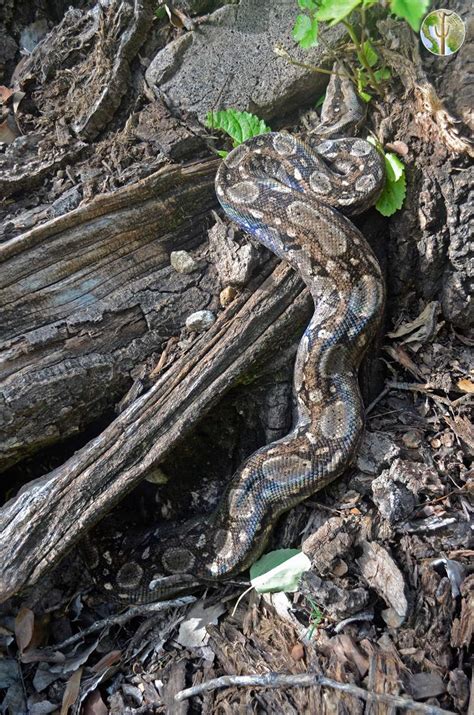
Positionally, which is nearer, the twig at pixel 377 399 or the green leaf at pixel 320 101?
the twig at pixel 377 399

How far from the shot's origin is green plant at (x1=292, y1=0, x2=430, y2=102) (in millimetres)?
3199

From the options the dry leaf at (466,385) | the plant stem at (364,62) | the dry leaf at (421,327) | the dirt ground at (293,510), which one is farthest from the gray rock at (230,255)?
the dry leaf at (466,385)

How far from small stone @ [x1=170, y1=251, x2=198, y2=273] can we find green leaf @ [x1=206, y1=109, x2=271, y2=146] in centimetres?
93

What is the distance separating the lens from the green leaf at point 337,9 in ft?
10.3

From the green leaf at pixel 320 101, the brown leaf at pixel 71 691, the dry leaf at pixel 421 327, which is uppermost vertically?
the green leaf at pixel 320 101

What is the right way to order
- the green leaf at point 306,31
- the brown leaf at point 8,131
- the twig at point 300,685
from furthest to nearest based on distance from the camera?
1. the brown leaf at point 8,131
2. the green leaf at point 306,31
3. the twig at point 300,685

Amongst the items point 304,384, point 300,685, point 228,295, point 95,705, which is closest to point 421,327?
point 304,384

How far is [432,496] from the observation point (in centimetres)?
355

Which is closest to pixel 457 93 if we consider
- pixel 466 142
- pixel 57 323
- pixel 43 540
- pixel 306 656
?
pixel 466 142

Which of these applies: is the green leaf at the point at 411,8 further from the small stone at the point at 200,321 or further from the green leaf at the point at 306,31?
the small stone at the point at 200,321

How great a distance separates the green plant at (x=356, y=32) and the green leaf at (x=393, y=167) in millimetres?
479

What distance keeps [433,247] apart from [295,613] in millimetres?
2530

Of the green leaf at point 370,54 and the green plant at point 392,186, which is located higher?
the green leaf at point 370,54

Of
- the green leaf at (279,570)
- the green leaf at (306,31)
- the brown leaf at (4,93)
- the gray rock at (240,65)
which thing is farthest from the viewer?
the brown leaf at (4,93)
